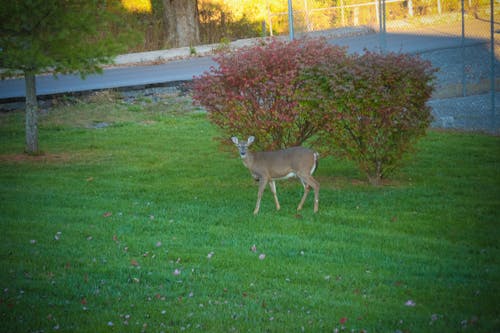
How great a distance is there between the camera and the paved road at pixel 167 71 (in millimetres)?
19125

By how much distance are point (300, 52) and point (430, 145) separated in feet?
14.8

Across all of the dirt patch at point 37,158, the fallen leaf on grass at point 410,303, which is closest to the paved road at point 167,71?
the dirt patch at point 37,158

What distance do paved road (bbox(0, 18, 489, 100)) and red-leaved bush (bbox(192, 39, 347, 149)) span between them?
289 inches

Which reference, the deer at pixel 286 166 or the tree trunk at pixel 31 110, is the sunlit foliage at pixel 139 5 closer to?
the tree trunk at pixel 31 110

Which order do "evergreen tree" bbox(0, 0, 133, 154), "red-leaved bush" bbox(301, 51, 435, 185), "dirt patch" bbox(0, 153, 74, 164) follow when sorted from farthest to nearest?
"dirt patch" bbox(0, 153, 74, 164) → "evergreen tree" bbox(0, 0, 133, 154) → "red-leaved bush" bbox(301, 51, 435, 185)

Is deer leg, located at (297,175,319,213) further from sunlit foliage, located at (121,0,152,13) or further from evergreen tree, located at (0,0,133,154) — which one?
sunlit foliage, located at (121,0,152,13)

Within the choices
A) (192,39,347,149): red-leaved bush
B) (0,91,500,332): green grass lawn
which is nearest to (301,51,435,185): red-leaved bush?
(192,39,347,149): red-leaved bush

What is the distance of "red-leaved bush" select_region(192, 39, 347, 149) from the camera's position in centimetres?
1097

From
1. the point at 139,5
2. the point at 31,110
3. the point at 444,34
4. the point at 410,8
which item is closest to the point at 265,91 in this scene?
the point at 31,110

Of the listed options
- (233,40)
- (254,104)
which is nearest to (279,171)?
(254,104)

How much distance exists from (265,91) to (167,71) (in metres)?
14.2

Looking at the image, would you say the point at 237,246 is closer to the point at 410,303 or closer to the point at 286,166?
the point at 286,166

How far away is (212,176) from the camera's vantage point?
40.4 ft

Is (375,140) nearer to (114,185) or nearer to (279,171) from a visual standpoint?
(279,171)
